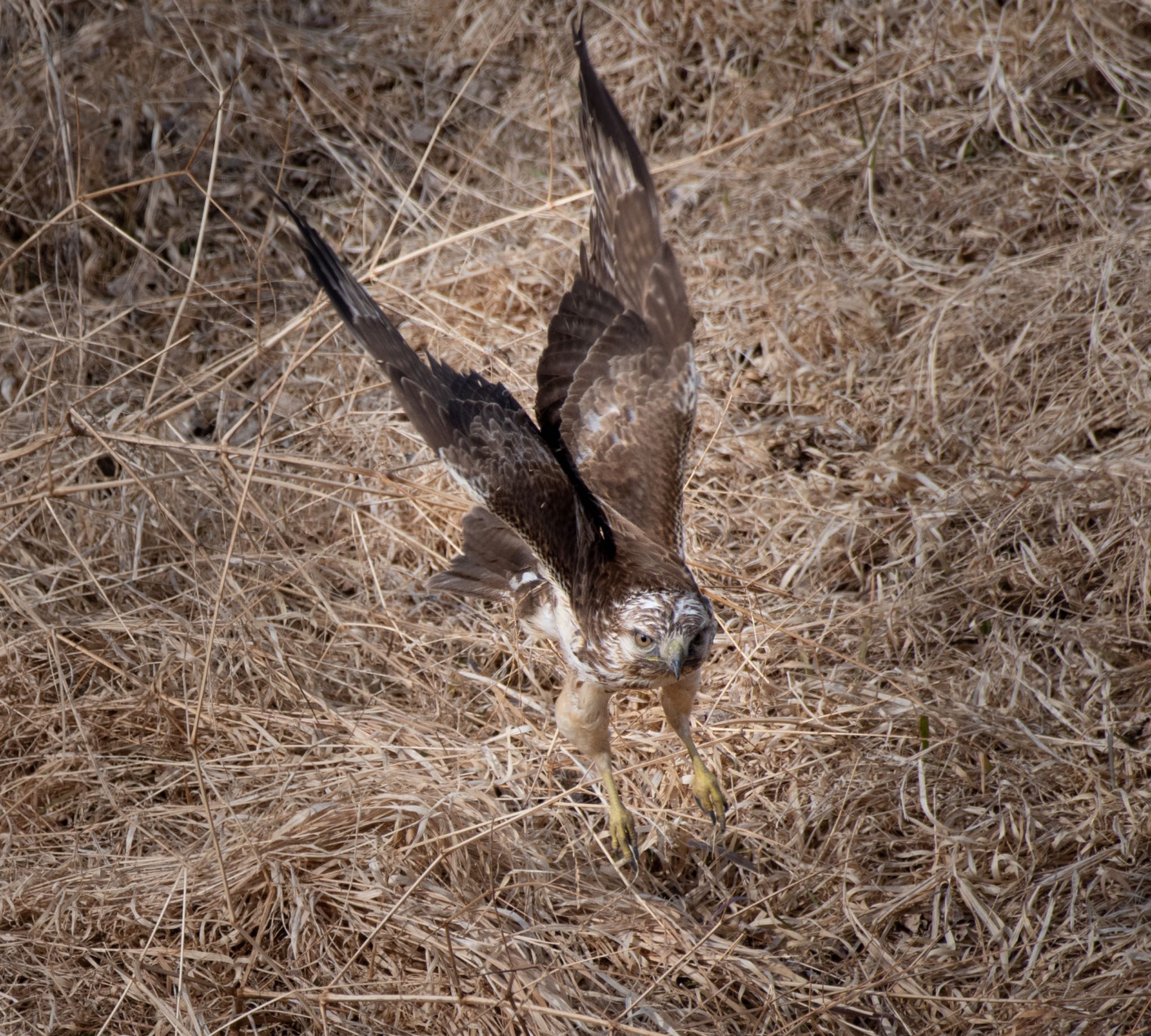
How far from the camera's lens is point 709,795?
135 inches

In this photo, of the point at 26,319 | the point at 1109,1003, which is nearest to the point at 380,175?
the point at 26,319

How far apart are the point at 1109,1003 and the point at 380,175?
4.90m

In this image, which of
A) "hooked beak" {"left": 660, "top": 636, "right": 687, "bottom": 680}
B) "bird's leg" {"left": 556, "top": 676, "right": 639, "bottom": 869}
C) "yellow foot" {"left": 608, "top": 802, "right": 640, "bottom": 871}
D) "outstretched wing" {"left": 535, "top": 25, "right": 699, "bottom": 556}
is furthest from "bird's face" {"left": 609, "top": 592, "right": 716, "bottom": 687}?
"yellow foot" {"left": 608, "top": 802, "right": 640, "bottom": 871}

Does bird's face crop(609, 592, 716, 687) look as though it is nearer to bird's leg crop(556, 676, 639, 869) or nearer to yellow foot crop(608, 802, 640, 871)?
bird's leg crop(556, 676, 639, 869)

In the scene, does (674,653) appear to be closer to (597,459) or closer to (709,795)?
(709,795)

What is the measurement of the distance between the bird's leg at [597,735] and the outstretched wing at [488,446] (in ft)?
1.12

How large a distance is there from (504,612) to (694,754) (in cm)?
105

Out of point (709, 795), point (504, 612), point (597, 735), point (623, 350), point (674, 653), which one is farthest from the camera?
point (504, 612)

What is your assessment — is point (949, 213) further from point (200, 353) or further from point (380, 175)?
point (200, 353)

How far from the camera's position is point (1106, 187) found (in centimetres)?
483

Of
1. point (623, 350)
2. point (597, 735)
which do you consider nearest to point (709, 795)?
point (597, 735)

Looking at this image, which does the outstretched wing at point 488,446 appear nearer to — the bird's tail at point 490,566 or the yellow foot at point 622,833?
the bird's tail at point 490,566

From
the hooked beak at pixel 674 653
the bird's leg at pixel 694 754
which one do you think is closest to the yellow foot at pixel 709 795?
the bird's leg at pixel 694 754

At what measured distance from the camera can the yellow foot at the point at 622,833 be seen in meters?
3.35
